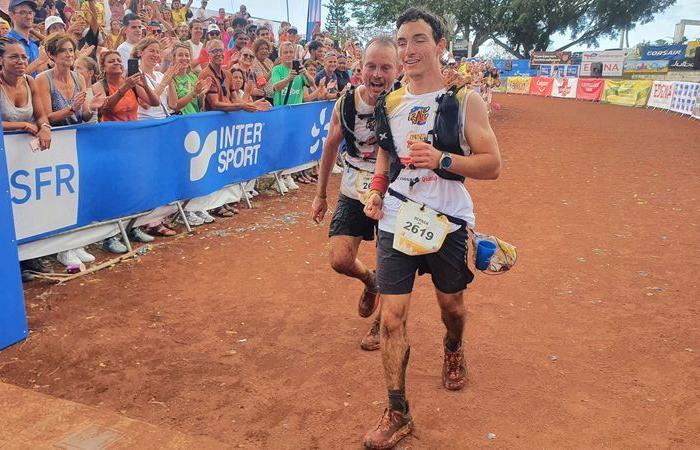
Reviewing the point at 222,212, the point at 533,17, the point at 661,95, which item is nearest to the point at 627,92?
the point at 661,95

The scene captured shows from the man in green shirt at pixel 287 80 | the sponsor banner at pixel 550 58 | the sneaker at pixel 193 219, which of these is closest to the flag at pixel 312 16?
the man in green shirt at pixel 287 80

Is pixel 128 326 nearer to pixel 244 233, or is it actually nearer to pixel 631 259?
pixel 244 233

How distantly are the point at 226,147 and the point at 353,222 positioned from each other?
4270mm

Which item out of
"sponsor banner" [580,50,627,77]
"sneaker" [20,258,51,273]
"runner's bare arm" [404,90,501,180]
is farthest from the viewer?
"sponsor banner" [580,50,627,77]

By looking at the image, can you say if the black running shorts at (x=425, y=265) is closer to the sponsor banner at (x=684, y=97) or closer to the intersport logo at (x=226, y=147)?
the intersport logo at (x=226, y=147)

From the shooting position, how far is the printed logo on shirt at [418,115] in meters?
3.05

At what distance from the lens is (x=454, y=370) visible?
366 centimetres

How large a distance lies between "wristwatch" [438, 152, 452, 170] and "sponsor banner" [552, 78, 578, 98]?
118 ft

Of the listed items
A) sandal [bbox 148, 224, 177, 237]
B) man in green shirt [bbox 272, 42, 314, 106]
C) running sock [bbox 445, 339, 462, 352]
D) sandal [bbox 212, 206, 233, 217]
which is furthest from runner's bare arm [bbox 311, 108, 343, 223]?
man in green shirt [bbox 272, 42, 314, 106]

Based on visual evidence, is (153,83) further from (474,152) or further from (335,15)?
(335,15)

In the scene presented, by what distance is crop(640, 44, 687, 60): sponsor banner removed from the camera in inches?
1551

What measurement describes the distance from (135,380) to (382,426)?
65.7 inches

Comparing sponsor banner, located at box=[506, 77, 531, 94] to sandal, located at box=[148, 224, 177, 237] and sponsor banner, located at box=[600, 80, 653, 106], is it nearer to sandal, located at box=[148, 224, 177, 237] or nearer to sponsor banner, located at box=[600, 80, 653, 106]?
sponsor banner, located at box=[600, 80, 653, 106]

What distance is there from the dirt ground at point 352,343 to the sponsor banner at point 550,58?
1657 inches
